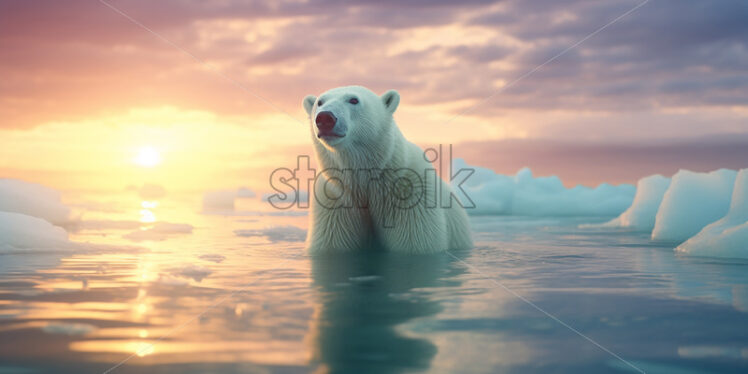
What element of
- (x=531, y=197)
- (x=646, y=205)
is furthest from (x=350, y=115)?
(x=531, y=197)

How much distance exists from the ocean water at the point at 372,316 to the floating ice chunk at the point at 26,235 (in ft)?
4.59

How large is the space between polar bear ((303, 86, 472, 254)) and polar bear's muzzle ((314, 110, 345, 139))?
0.29 meters

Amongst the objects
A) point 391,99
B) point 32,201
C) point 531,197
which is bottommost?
point 32,201

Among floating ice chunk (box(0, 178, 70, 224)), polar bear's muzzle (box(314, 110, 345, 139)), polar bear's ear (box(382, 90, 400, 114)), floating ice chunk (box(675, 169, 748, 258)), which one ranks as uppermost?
polar bear's ear (box(382, 90, 400, 114))

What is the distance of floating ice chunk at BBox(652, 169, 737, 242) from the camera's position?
1075cm

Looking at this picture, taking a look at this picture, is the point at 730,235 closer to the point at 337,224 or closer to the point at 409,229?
the point at 409,229

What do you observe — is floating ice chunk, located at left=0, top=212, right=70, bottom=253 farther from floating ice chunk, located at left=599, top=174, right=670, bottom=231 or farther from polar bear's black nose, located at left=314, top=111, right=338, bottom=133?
floating ice chunk, located at left=599, top=174, right=670, bottom=231

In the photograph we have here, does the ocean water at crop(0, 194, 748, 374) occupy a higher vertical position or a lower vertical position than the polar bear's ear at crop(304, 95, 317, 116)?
lower

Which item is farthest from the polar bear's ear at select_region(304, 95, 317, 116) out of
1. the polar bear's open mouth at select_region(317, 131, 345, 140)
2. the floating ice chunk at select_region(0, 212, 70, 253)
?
the floating ice chunk at select_region(0, 212, 70, 253)

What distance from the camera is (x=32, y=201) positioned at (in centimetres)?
1295

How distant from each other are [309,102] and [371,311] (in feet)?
12.7

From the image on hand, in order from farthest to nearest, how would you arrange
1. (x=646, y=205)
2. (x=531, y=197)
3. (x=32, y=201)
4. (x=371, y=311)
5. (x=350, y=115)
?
(x=531, y=197), (x=646, y=205), (x=32, y=201), (x=350, y=115), (x=371, y=311)

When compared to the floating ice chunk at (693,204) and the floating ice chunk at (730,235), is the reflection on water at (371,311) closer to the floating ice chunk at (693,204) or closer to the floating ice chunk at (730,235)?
the floating ice chunk at (730,235)

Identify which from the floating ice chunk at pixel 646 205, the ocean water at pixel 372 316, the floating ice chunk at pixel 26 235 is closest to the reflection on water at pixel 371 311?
the ocean water at pixel 372 316
